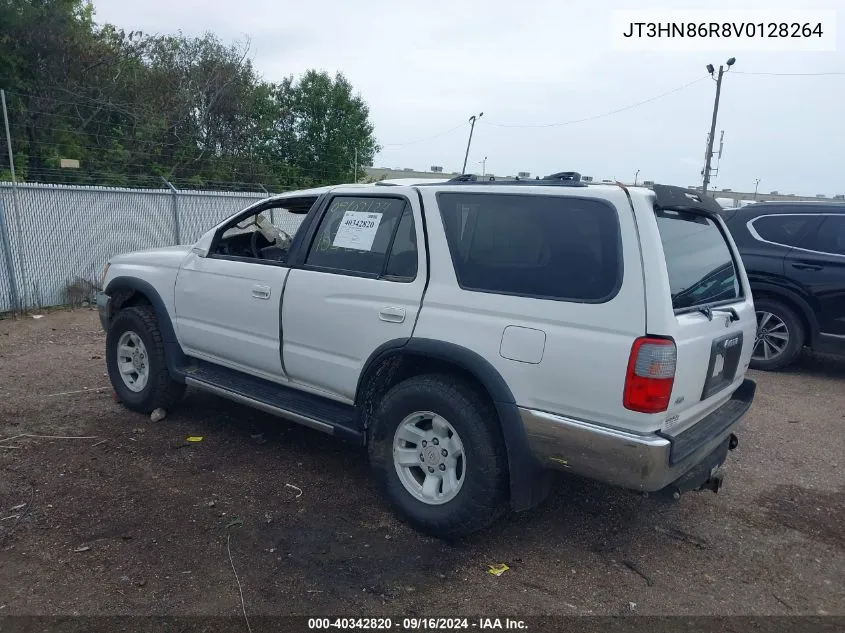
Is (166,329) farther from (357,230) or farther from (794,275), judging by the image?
(794,275)

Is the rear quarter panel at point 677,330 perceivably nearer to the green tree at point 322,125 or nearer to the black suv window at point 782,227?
the black suv window at point 782,227

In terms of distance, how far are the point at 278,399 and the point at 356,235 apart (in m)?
1.21

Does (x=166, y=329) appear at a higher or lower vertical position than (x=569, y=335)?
lower

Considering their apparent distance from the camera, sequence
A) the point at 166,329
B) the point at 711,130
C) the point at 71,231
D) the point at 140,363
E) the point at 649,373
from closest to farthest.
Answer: the point at 649,373 < the point at 166,329 < the point at 140,363 < the point at 71,231 < the point at 711,130

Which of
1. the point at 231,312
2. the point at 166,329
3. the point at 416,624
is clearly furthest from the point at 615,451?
the point at 166,329

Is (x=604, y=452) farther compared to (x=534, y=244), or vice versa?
(x=534, y=244)

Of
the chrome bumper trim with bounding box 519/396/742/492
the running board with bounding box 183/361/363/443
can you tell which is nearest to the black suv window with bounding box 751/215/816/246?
the chrome bumper trim with bounding box 519/396/742/492

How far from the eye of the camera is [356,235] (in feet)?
13.2

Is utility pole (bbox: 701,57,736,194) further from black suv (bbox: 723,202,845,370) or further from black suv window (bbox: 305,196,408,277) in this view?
black suv window (bbox: 305,196,408,277)

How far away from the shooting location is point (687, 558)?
137 inches

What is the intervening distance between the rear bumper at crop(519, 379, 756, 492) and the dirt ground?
1.95 feet

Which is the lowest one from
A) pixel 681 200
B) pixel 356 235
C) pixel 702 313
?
pixel 702 313

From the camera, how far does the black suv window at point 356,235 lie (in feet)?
12.7

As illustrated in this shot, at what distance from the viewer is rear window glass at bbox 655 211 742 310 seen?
317 cm
